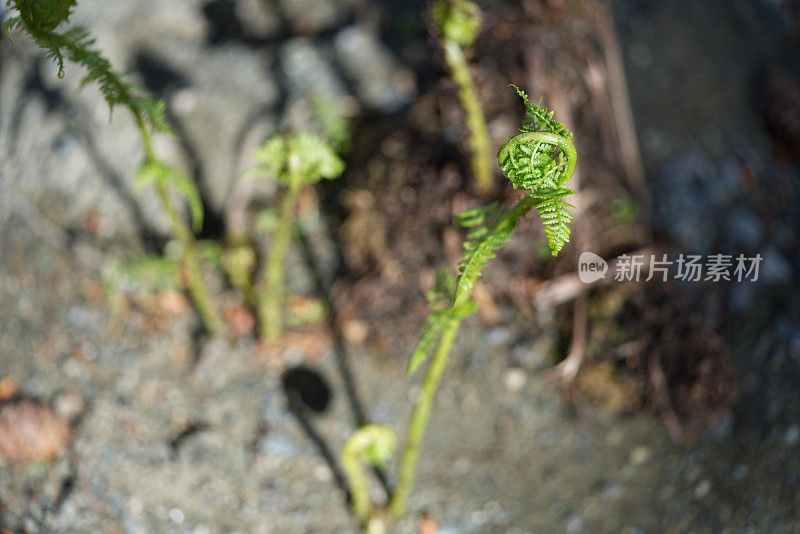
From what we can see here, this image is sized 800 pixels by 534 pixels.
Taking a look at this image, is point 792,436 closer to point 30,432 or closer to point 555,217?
point 555,217

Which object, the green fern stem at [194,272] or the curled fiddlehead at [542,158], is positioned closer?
the curled fiddlehead at [542,158]

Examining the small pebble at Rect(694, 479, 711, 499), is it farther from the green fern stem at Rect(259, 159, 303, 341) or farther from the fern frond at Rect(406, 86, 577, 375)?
the green fern stem at Rect(259, 159, 303, 341)

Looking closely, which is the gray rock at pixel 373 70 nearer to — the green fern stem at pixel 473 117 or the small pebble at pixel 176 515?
the green fern stem at pixel 473 117

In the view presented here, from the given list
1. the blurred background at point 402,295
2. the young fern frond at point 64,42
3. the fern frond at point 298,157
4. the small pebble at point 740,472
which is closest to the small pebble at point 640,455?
the blurred background at point 402,295

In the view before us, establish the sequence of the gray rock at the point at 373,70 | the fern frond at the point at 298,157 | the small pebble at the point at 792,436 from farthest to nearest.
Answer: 1. the gray rock at the point at 373,70
2. the small pebble at the point at 792,436
3. the fern frond at the point at 298,157
